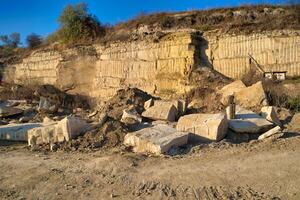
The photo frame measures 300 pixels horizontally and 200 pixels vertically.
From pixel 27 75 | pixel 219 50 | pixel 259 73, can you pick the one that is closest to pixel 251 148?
pixel 259 73

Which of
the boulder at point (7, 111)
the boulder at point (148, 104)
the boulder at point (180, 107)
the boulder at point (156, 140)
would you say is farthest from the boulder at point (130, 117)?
the boulder at point (7, 111)

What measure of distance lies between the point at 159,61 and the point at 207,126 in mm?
8490

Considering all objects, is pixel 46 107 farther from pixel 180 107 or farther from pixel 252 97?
pixel 252 97

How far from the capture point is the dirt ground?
473 centimetres

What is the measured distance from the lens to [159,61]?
51.0ft

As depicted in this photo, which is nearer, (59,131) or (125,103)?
(59,131)

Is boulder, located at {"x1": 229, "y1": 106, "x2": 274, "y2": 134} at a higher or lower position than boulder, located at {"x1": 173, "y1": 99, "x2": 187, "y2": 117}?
lower

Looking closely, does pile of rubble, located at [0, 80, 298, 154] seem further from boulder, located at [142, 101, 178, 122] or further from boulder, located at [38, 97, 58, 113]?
boulder, located at [38, 97, 58, 113]

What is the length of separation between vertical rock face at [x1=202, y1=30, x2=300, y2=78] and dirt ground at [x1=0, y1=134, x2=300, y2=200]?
659cm

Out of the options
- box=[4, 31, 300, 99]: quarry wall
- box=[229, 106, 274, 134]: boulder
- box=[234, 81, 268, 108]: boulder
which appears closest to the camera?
box=[229, 106, 274, 134]: boulder

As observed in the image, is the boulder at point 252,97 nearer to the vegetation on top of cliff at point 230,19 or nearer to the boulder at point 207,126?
the boulder at point 207,126

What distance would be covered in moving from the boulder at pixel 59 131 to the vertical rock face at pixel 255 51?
8036 mm

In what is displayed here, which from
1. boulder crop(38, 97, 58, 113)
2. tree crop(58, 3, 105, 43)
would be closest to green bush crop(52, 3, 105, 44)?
tree crop(58, 3, 105, 43)

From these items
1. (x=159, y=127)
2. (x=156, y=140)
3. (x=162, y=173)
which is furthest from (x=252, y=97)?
(x=162, y=173)
